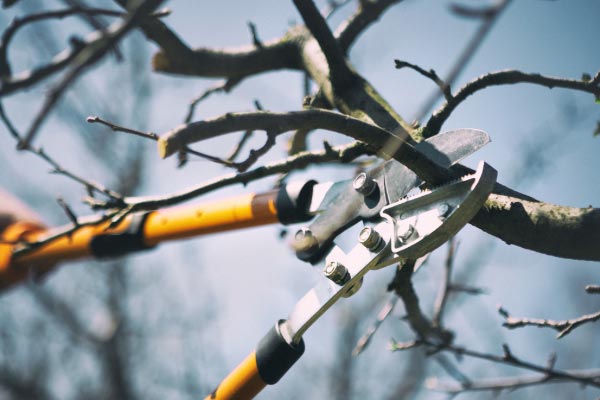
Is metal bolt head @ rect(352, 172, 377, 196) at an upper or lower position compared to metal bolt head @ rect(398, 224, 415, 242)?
Answer: upper

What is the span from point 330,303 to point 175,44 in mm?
1215

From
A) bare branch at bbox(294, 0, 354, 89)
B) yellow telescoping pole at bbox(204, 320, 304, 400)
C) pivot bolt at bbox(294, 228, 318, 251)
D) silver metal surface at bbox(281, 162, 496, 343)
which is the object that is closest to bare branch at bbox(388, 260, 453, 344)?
silver metal surface at bbox(281, 162, 496, 343)

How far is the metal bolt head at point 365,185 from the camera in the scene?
6.17ft

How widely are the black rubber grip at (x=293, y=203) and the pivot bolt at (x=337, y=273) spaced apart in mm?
297

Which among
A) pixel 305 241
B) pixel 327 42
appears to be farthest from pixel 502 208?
pixel 327 42

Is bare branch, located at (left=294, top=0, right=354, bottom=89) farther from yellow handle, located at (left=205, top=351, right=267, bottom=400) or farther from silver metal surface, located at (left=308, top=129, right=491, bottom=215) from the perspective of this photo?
yellow handle, located at (left=205, top=351, right=267, bottom=400)

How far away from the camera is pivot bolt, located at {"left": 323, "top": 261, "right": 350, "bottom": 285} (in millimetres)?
1836

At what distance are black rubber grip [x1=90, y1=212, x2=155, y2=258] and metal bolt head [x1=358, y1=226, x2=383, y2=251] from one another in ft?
3.89

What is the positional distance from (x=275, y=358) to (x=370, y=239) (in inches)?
19.9

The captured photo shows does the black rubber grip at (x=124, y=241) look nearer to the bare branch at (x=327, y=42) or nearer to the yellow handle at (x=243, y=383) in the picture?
the yellow handle at (x=243, y=383)

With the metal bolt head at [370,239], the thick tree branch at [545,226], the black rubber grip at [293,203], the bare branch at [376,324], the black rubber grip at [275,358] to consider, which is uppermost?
the thick tree branch at [545,226]

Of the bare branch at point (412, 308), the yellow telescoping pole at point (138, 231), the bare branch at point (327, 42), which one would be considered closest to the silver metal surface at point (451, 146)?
the bare branch at point (412, 308)

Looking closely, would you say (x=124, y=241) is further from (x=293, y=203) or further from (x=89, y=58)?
(x=89, y=58)

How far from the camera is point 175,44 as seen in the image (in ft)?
7.71
